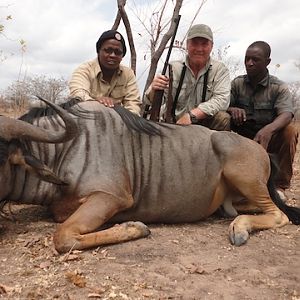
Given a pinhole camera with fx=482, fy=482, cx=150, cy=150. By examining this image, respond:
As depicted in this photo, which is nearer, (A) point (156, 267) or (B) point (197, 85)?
(A) point (156, 267)

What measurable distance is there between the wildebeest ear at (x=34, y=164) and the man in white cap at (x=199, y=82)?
6.83 ft

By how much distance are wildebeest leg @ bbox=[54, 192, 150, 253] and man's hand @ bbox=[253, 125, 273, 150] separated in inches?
81.2

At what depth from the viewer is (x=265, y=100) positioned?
19.1 ft

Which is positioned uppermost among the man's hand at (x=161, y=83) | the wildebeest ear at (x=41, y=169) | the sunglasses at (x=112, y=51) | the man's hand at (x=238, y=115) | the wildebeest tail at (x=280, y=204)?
the sunglasses at (x=112, y=51)

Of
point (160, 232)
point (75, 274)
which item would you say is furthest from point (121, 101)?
point (75, 274)

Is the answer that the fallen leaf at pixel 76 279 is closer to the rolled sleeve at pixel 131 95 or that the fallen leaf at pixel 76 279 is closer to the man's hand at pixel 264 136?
the man's hand at pixel 264 136

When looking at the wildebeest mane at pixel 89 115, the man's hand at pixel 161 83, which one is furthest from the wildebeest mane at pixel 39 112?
the man's hand at pixel 161 83

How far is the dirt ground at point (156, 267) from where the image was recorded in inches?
107

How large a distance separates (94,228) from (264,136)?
250cm

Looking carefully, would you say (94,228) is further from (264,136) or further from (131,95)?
(131,95)

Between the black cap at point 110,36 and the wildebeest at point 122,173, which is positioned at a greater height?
Result: the black cap at point 110,36

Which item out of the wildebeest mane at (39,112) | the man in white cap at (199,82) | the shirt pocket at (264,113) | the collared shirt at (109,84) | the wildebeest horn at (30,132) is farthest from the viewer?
the shirt pocket at (264,113)

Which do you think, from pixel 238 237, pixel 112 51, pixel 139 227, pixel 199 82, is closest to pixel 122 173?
pixel 139 227

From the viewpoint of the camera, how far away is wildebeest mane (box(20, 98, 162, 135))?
→ 4090 millimetres
